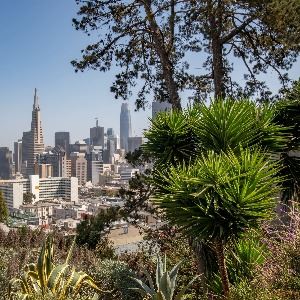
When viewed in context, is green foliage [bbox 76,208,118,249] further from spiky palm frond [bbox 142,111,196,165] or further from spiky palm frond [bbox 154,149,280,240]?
spiky palm frond [bbox 154,149,280,240]

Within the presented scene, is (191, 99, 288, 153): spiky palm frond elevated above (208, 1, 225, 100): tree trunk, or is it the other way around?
(208, 1, 225, 100): tree trunk

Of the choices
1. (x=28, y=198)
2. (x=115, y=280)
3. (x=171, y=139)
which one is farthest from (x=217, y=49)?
(x=28, y=198)

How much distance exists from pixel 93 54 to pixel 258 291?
9102mm

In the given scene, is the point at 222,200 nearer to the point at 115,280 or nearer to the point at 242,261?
the point at 242,261

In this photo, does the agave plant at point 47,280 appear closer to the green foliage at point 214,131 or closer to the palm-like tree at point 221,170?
the palm-like tree at point 221,170

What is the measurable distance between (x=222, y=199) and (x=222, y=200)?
0.07 metres

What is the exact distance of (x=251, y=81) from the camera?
42.2 ft

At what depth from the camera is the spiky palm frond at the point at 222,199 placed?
4.93 metres

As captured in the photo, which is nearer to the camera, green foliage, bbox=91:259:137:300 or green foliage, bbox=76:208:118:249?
green foliage, bbox=91:259:137:300

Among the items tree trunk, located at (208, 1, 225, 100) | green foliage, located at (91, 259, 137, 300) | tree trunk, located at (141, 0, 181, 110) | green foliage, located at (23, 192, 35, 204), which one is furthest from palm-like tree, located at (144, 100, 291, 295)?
green foliage, located at (23, 192, 35, 204)

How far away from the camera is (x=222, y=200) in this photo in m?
5.01

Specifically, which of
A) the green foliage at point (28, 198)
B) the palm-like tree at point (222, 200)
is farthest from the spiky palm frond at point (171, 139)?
the green foliage at point (28, 198)

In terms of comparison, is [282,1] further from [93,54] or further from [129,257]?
[129,257]

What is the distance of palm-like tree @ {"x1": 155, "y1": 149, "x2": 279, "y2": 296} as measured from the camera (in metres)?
4.93
